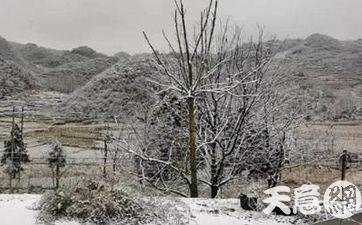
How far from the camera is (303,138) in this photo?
16844 millimetres

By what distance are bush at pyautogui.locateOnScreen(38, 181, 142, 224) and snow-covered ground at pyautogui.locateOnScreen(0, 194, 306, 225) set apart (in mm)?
157

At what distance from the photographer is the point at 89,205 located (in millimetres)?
6020

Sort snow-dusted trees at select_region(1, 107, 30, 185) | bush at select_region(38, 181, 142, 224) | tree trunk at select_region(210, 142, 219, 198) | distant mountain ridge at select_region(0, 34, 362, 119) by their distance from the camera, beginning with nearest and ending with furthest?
bush at select_region(38, 181, 142, 224) < tree trunk at select_region(210, 142, 219, 198) < snow-dusted trees at select_region(1, 107, 30, 185) < distant mountain ridge at select_region(0, 34, 362, 119)

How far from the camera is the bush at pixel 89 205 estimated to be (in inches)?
234

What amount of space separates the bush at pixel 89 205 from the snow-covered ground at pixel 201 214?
157mm

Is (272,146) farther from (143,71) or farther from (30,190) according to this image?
(143,71)

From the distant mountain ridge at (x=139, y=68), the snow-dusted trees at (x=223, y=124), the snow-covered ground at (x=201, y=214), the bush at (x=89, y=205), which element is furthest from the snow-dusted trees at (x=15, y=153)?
the bush at (x=89, y=205)

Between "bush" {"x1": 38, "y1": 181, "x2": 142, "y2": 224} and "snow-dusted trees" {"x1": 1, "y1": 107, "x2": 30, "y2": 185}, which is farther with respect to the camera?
"snow-dusted trees" {"x1": 1, "y1": 107, "x2": 30, "y2": 185}

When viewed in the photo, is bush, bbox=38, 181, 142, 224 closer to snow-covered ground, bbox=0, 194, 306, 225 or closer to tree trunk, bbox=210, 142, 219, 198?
snow-covered ground, bbox=0, 194, 306, 225

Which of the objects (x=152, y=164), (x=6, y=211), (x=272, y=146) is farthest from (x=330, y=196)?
(x=152, y=164)

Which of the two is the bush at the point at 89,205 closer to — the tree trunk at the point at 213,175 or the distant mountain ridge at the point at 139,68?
the tree trunk at the point at 213,175

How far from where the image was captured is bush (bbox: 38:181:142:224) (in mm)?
5941

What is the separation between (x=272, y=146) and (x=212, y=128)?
6.99 ft

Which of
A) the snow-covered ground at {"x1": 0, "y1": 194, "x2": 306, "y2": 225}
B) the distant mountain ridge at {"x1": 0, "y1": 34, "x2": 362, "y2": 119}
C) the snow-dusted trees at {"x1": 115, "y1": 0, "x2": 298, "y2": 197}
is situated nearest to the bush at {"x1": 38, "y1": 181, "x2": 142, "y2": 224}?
the snow-covered ground at {"x1": 0, "y1": 194, "x2": 306, "y2": 225}
